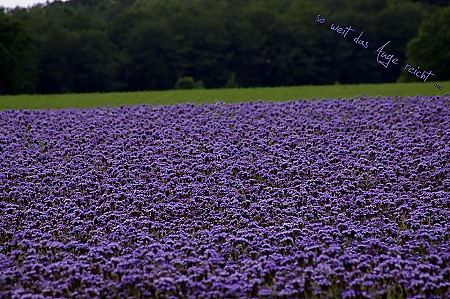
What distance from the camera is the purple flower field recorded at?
7.57 metres

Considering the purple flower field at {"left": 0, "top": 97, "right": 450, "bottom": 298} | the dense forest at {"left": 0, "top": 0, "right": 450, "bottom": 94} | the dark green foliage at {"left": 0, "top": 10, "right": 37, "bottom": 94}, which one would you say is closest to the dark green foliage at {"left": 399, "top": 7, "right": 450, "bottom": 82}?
the dense forest at {"left": 0, "top": 0, "right": 450, "bottom": 94}

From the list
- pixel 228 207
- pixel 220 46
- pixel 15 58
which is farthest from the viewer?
pixel 220 46

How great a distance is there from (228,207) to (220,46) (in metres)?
69.1

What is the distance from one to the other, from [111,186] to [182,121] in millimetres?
7130

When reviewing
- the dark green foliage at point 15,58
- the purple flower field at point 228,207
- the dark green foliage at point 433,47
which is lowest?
the dark green foliage at point 15,58

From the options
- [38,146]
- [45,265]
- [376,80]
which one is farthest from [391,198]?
[376,80]

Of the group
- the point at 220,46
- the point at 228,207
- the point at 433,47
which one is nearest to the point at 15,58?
the point at 220,46

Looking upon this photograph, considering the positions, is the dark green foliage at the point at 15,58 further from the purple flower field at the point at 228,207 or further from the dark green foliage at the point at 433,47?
the purple flower field at the point at 228,207

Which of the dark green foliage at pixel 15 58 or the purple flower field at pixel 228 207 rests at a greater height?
the purple flower field at pixel 228 207

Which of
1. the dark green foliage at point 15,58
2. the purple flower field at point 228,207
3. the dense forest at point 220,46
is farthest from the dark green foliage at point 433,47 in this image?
the purple flower field at point 228,207

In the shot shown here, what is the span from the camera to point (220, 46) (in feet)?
257

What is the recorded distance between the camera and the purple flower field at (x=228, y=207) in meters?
7.57

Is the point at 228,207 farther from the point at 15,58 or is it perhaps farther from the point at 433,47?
the point at 433,47

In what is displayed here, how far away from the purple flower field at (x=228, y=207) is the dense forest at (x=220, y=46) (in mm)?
50508
